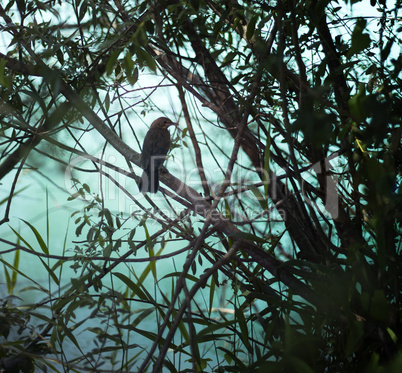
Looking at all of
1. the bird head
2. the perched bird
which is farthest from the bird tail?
the bird head

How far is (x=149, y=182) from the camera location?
83.0 inches

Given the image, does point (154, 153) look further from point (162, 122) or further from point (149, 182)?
point (162, 122)

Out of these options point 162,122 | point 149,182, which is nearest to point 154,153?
point 149,182

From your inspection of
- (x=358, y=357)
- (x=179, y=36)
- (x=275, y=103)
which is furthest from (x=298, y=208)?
(x=179, y=36)

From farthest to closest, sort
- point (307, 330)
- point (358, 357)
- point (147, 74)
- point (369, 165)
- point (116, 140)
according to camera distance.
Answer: point (147, 74) < point (116, 140) < point (307, 330) < point (358, 357) < point (369, 165)

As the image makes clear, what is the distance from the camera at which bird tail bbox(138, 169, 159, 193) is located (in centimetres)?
207

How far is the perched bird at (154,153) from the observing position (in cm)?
208

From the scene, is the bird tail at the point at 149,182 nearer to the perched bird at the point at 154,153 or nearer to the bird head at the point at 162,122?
the perched bird at the point at 154,153

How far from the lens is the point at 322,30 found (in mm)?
1753

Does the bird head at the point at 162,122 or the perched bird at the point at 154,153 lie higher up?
the bird head at the point at 162,122

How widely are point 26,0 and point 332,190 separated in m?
1.58

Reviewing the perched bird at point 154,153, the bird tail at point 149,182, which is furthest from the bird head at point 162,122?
the bird tail at point 149,182

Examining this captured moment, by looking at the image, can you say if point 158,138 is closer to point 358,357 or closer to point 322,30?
point 322,30

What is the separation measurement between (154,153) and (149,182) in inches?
15.3
